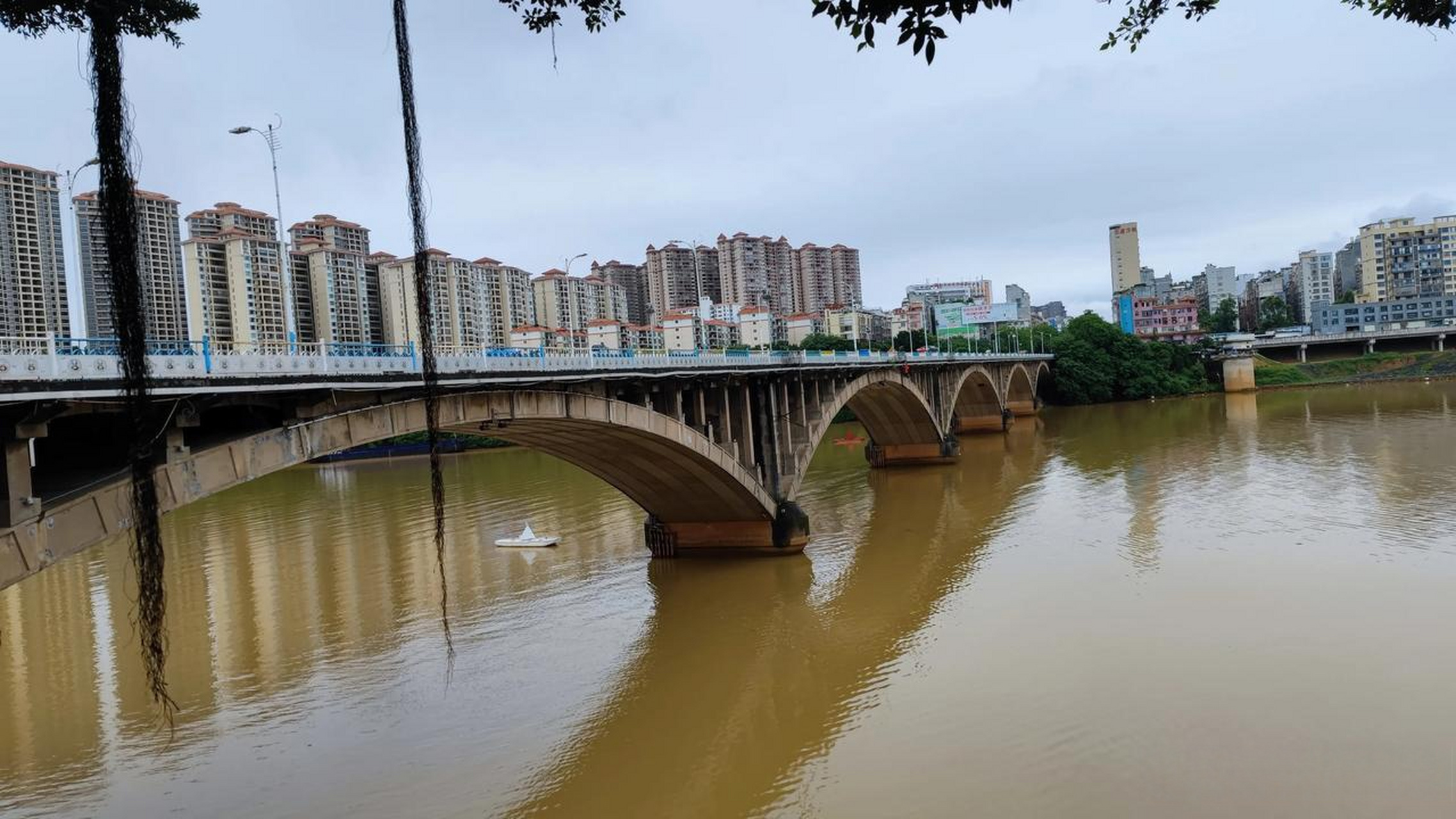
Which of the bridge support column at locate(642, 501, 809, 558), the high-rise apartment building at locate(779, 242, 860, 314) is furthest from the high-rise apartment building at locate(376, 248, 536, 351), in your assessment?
the high-rise apartment building at locate(779, 242, 860, 314)

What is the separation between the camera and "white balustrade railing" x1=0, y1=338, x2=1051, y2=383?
8211 mm

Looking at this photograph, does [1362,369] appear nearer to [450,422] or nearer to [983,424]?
[983,424]

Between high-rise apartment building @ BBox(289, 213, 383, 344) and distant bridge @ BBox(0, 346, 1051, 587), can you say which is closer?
distant bridge @ BBox(0, 346, 1051, 587)

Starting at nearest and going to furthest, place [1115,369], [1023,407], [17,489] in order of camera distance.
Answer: [17,489]
[1023,407]
[1115,369]

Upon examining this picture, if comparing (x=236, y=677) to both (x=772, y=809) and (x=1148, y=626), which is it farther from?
(x=1148, y=626)

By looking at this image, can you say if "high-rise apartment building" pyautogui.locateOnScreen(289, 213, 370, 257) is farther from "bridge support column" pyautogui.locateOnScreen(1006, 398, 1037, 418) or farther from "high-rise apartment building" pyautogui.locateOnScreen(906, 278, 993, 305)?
"high-rise apartment building" pyautogui.locateOnScreen(906, 278, 993, 305)

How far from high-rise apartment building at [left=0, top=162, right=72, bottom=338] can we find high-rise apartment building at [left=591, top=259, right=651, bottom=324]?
94050 mm

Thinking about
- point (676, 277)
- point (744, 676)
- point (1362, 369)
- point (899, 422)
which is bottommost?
point (744, 676)

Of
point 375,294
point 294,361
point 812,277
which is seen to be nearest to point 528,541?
point 375,294

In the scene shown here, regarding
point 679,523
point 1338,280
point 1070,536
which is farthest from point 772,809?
point 1338,280

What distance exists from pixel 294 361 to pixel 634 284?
108334mm

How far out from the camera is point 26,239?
15.9 metres

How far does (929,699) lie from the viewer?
13.1 m

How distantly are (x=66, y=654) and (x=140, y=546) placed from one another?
1573cm
